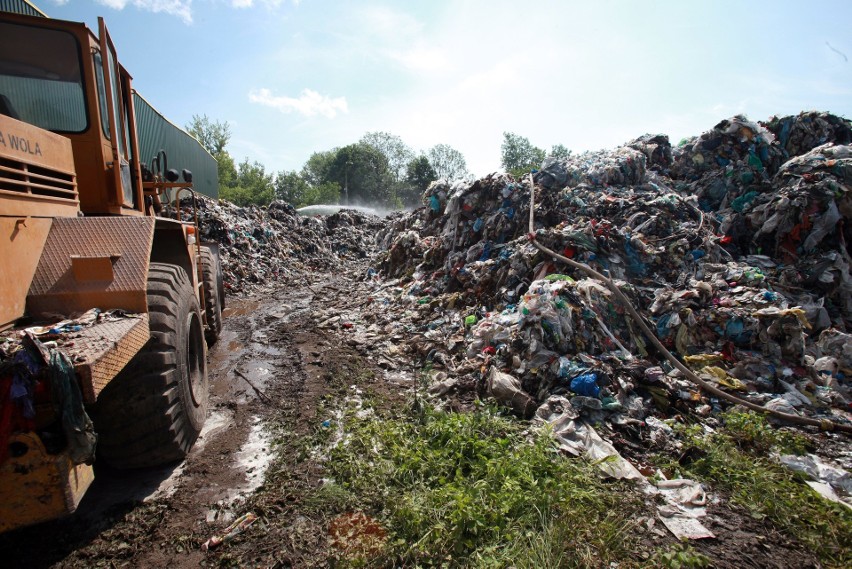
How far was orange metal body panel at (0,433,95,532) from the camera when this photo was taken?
1.62 metres

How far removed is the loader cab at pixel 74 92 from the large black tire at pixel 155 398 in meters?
0.92

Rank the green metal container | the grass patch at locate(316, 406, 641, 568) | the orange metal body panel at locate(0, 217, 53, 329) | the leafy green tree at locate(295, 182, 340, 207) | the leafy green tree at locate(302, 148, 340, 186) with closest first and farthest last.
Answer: the orange metal body panel at locate(0, 217, 53, 329), the grass patch at locate(316, 406, 641, 568), the green metal container, the leafy green tree at locate(295, 182, 340, 207), the leafy green tree at locate(302, 148, 340, 186)

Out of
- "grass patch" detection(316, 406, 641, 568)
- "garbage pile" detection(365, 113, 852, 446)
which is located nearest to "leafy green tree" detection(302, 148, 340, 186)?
"garbage pile" detection(365, 113, 852, 446)

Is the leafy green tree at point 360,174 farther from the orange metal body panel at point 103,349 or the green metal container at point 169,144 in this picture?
the orange metal body panel at point 103,349

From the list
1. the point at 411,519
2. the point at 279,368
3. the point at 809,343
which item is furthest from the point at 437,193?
the point at 411,519

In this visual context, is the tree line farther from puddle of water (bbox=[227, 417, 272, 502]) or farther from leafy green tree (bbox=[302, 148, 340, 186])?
puddle of water (bbox=[227, 417, 272, 502])

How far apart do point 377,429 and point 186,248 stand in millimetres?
2514

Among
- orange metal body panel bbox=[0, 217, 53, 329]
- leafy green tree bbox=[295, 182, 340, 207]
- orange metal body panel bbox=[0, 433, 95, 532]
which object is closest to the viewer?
orange metal body panel bbox=[0, 433, 95, 532]

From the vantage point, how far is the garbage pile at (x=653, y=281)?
162 inches

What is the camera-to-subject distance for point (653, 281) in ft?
19.5

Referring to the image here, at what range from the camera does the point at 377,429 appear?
3.39 metres

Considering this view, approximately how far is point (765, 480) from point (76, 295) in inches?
169

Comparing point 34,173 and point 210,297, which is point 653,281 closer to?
point 210,297

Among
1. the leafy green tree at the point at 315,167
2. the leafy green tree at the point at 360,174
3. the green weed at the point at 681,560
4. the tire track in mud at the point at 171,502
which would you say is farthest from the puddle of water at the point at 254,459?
the leafy green tree at the point at 315,167
